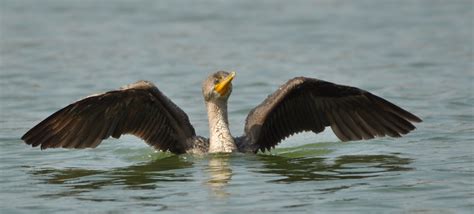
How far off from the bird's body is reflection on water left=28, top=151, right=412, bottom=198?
270 mm

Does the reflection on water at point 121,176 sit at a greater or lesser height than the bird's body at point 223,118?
lesser

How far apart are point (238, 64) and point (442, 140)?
7.36 metres

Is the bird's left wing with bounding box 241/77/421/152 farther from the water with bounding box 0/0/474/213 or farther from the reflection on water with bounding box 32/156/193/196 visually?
the reflection on water with bounding box 32/156/193/196

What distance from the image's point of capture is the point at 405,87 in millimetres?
21125

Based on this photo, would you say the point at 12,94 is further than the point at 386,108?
Yes

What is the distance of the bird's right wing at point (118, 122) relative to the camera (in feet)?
48.1

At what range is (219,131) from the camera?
50.8 ft

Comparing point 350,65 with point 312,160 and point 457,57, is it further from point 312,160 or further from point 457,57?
point 312,160

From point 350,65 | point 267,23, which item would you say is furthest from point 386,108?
point 267,23

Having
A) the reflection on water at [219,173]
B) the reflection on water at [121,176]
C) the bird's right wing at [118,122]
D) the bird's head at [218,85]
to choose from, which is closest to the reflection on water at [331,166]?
the reflection on water at [219,173]

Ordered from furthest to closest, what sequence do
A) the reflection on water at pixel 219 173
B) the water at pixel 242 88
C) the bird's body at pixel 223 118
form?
1. the bird's body at pixel 223 118
2. the reflection on water at pixel 219 173
3. the water at pixel 242 88

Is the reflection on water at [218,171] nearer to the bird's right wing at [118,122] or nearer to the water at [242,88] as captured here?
the water at [242,88]

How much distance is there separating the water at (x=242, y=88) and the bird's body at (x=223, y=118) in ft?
0.92

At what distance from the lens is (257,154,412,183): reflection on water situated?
1424 centimetres
